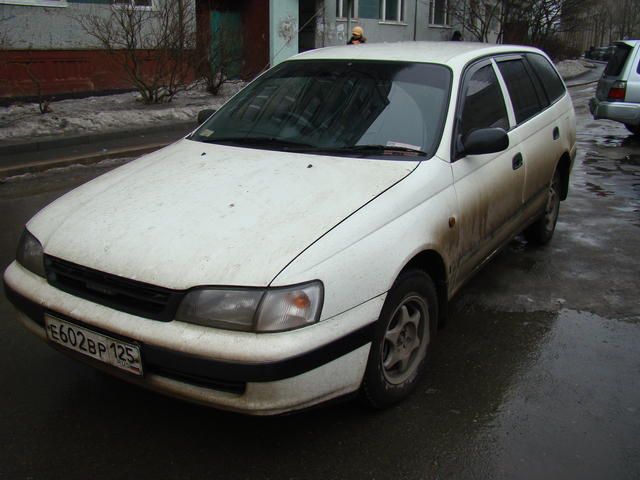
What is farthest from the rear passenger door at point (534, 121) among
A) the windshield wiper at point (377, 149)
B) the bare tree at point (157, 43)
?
the bare tree at point (157, 43)

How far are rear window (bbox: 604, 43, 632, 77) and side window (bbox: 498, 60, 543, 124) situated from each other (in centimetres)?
718

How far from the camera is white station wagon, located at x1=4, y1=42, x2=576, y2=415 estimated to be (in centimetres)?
242

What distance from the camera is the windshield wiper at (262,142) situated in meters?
3.52

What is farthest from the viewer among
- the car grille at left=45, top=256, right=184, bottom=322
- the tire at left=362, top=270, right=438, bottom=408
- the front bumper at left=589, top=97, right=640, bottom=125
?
the front bumper at left=589, top=97, right=640, bottom=125

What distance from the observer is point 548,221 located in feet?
17.9

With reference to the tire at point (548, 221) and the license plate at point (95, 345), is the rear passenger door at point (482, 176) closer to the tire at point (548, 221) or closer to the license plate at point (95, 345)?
the tire at point (548, 221)

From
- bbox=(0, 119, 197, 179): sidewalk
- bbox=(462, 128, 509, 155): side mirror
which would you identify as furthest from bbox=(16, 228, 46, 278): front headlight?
bbox=(0, 119, 197, 179): sidewalk

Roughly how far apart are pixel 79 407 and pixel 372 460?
56.6 inches

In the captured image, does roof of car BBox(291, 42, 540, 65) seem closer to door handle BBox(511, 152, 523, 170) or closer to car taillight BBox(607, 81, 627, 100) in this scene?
door handle BBox(511, 152, 523, 170)

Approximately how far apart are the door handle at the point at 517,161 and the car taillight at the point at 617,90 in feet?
25.3

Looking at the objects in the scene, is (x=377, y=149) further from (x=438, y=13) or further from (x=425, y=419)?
(x=438, y=13)

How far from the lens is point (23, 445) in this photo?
9.00ft

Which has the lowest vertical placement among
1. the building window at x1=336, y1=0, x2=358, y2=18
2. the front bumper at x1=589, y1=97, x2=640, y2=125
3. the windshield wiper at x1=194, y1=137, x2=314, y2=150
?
the front bumper at x1=589, y1=97, x2=640, y2=125

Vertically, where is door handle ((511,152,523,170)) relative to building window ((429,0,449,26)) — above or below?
below
